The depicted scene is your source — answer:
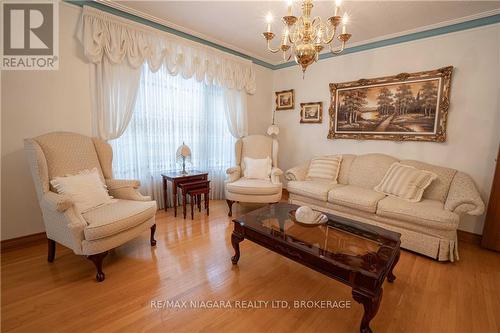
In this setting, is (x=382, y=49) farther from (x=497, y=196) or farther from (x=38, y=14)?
(x=38, y=14)

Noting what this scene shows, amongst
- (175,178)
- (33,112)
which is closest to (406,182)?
(175,178)

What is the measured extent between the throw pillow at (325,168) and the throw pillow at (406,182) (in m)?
0.68

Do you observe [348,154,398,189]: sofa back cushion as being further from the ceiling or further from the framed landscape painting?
the ceiling

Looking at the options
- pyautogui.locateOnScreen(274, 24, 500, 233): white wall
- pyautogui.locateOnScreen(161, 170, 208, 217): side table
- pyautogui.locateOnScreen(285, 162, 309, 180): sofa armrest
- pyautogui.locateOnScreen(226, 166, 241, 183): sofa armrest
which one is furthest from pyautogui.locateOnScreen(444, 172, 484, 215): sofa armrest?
pyautogui.locateOnScreen(161, 170, 208, 217): side table

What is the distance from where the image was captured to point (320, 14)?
104 inches

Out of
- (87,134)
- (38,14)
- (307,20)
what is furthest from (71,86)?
(307,20)

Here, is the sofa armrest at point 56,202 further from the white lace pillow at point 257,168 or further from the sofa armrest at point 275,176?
the sofa armrest at point 275,176

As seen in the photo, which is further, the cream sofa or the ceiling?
the ceiling

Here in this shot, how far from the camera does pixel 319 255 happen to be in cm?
150

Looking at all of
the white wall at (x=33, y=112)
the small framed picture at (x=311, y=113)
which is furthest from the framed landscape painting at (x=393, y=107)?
the white wall at (x=33, y=112)

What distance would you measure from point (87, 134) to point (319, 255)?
2.72 meters

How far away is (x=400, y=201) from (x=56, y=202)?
324 cm

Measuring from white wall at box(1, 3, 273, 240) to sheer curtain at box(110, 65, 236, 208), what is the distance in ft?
1.81

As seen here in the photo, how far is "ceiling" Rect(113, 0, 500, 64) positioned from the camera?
2.39 meters
